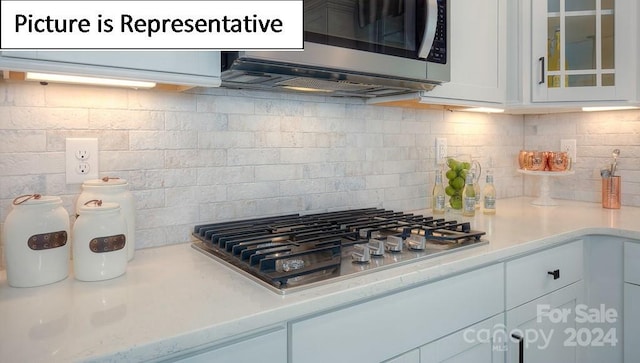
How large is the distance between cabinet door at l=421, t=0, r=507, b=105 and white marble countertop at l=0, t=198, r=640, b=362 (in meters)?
0.61

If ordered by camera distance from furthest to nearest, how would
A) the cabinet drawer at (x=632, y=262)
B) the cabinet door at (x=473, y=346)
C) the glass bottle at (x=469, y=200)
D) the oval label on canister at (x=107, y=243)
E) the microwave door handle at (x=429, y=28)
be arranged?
the glass bottle at (x=469, y=200)
the cabinet drawer at (x=632, y=262)
the microwave door handle at (x=429, y=28)
the cabinet door at (x=473, y=346)
the oval label on canister at (x=107, y=243)

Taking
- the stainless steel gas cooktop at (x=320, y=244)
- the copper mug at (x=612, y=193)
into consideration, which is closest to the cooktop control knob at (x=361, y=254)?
the stainless steel gas cooktop at (x=320, y=244)

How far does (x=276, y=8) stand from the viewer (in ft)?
3.26

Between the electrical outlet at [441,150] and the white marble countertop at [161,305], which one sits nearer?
the white marble countertop at [161,305]

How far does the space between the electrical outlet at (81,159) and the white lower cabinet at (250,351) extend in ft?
2.02

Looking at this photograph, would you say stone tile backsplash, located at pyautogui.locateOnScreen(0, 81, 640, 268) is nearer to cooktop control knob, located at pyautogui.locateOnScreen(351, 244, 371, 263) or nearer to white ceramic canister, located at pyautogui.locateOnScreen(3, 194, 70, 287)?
white ceramic canister, located at pyautogui.locateOnScreen(3, 194, 70, 287)

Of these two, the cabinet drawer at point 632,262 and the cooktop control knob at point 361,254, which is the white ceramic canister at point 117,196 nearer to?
the cooktop control knob at point 361,254

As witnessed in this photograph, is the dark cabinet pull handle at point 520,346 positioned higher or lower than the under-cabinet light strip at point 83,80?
lower

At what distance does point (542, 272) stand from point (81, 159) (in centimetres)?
136

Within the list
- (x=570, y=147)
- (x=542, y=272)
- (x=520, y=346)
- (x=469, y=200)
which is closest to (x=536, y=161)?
(x=570, y=147)

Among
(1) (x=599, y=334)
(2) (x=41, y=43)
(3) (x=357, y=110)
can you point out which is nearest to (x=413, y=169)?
(3) (x=357, y=110)

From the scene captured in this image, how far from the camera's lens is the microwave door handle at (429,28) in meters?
1.16

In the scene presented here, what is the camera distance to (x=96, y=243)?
0.87 meters

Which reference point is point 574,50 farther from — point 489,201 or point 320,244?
point 320,244
